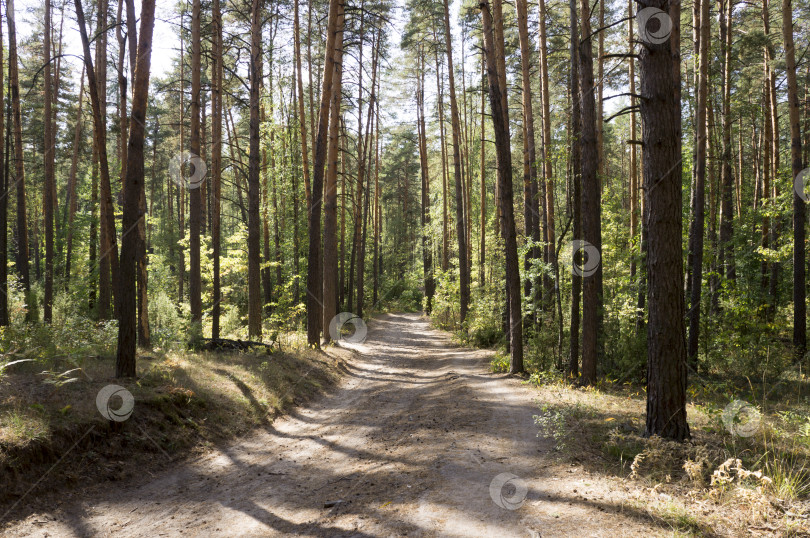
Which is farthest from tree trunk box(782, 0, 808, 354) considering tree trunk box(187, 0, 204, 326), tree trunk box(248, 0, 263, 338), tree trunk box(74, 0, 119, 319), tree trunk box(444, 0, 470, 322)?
tree trunk box(74, 0, 119, 319)

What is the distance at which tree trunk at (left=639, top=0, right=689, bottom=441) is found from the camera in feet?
17.8

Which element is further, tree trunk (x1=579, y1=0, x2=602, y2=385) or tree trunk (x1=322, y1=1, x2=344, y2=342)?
tree trunk (x1=322, y1=1, x2=344, y2=342)

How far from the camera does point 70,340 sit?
952 cm

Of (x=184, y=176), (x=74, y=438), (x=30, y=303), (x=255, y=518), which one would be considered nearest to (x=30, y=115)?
(x=184, y=176)

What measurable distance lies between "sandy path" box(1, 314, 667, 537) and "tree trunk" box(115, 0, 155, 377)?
237 cm

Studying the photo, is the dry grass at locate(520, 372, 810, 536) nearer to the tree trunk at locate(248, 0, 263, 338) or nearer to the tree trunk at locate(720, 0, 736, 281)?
the tree trunk at locate(720, 0, 736, 281)

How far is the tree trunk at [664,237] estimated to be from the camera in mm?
5418

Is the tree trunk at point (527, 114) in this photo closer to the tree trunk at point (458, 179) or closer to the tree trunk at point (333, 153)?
the tree trunk at point (458, 179)

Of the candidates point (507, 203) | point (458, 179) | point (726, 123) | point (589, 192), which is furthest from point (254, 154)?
point (726, 123)

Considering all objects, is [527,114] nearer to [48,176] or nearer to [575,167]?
[575,167]

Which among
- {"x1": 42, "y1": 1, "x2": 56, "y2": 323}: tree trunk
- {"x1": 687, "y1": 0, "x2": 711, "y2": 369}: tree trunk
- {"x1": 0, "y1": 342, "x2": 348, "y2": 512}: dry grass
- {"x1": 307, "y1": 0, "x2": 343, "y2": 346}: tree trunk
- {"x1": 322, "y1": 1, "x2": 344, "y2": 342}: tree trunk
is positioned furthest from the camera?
{"x1": 42, "y1": 1, "x2": 56, "y2": 323}: tree trunk

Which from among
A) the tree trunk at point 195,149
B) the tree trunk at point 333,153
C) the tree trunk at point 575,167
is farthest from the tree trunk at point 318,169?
the tree trunk at point 575,167

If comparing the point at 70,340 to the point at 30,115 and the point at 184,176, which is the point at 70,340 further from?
the point at 30,115

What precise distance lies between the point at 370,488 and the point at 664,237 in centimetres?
459
